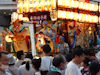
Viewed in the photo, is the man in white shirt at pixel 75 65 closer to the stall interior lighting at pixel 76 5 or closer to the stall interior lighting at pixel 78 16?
the stall interior lighting at pixel 78 16

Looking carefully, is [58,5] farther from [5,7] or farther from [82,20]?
[5,7]

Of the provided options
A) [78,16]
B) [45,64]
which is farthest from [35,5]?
[45,64]

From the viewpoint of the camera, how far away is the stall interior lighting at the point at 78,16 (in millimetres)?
10167


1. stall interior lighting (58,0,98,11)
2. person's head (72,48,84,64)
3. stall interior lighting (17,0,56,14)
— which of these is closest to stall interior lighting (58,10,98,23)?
stall interior lighting (58,0,98,11)

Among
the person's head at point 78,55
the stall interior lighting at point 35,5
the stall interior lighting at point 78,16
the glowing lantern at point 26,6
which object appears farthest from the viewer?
the glowing lantern at point 26,6

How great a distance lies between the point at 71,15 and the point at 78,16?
0.65m

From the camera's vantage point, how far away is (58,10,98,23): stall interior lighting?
10.2 meters

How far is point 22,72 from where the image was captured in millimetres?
5227

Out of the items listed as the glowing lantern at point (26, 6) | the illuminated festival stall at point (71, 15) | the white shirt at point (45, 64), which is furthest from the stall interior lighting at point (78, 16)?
the white shirt at point (45, 64)

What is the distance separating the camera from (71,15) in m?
10.8

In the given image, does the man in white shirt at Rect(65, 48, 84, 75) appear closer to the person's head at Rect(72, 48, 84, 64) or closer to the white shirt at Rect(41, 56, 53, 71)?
the person's head at Rect(72, 48, 84, 64)

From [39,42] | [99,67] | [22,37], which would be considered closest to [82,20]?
[39,42]

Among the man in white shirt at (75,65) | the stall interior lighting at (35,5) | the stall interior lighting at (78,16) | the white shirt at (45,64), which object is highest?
the stall interior lighting at (35,5)

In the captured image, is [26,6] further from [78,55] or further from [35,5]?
[78,55]
